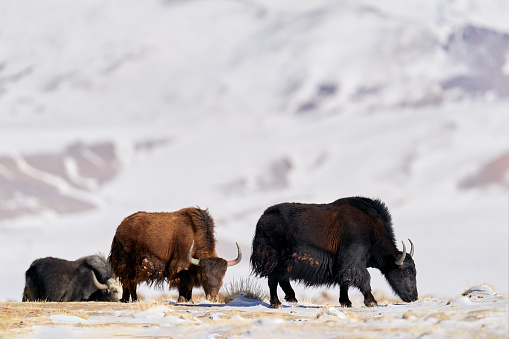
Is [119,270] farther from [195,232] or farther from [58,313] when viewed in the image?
[58,313]

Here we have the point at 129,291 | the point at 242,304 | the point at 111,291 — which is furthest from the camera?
the point at 111,291

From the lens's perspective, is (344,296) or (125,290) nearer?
(344,296)

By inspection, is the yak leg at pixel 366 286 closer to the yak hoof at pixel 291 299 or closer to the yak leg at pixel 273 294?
the yak hoof at pixel 291 299

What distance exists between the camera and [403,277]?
1370 centimetres

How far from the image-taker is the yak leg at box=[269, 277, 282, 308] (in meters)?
12.9

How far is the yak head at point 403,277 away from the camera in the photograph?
13.7 meters

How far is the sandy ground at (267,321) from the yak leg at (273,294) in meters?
0.16

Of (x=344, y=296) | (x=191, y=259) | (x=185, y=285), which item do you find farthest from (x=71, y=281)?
(x=344, y=296)

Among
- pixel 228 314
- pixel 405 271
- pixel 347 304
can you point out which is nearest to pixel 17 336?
pixel 228 314

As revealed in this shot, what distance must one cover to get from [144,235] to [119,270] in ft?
3.48

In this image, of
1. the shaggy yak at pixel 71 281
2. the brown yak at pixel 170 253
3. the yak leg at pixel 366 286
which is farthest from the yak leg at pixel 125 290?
the yak leg at pixel 366 286

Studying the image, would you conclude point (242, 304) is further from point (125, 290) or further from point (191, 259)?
point (125, 290)

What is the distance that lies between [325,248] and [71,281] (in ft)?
29.5

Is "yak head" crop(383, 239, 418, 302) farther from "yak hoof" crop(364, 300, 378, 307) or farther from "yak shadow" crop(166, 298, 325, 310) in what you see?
"yak shadow" crop(166, 298, 325, 310)
